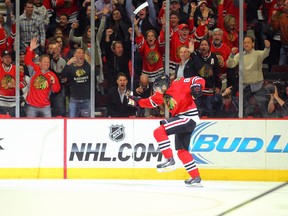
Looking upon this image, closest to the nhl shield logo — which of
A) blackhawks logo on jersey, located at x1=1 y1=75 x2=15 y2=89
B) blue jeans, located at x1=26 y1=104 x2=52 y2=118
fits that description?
blue jeans, located at x1=26 y1=104 x2=52 y2=118

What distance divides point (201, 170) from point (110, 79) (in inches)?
77.0

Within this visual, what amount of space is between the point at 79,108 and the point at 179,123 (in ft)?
6.18

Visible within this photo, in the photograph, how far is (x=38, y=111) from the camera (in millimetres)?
11258

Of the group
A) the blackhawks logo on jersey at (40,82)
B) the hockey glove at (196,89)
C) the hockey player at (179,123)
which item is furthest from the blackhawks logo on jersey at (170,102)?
the blackhawks logo on jersey at (40,82)

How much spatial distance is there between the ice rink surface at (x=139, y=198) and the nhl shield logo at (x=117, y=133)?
61cm

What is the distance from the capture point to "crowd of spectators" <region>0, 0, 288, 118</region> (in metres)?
11.0

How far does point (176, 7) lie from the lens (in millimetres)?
11672

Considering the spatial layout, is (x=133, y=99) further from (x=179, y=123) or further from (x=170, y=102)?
(x=179, y=123)

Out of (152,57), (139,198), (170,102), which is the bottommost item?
(139,198)

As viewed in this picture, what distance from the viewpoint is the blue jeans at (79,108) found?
36.4ft

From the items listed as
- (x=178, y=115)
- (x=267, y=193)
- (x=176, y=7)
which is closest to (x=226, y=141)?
(x=178, y=115)

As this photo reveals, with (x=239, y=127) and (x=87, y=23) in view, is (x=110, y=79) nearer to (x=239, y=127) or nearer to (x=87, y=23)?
(x=87, y=23)

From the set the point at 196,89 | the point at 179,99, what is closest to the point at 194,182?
the point at 179,99

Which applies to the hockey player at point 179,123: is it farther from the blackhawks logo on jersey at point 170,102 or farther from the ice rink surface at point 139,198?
the ice rink surface at point 139,198
